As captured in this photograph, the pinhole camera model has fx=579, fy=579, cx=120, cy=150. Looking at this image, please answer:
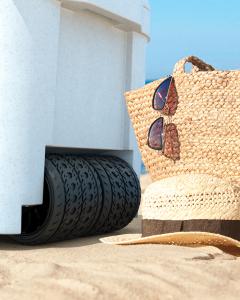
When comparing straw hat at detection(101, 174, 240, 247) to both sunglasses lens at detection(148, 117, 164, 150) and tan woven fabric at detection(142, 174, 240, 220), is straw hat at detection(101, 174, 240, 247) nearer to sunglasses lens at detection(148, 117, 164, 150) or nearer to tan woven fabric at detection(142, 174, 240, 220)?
tan woven fabric at detection(142, 174, 240, 220)

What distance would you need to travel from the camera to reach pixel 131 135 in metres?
3.59

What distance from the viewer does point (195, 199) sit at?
2482 mm

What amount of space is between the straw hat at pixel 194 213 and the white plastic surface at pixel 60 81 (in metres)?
0.55

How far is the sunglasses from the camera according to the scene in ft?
9.11

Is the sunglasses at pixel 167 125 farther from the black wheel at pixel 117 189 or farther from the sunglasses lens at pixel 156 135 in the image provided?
the black wheel at pixel 117 189

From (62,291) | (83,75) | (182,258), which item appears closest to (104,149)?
(83,75)

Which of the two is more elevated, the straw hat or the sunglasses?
the sunglasses

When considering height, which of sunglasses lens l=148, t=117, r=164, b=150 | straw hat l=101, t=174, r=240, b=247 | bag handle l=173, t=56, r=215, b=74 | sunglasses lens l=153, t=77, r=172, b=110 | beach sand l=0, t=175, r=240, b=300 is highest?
bag handle l=173, t=56, r=215, b=74

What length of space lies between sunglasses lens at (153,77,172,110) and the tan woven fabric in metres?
0.41

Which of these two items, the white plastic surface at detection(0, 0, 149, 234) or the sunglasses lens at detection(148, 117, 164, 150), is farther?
the sunglasses lens at detection(148, 117, 164, 150)

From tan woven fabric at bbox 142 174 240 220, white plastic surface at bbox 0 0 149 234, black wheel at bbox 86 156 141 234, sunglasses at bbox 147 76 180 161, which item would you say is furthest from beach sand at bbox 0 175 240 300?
black wheel at bbox 86 156 141 234

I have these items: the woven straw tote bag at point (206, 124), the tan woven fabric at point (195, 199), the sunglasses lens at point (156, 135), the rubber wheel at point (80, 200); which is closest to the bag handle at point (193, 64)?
the woven straw tote bag at point (206, 124)

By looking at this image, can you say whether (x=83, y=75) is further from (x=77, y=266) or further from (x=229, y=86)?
(x=77, y=266)

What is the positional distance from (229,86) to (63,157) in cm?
91
